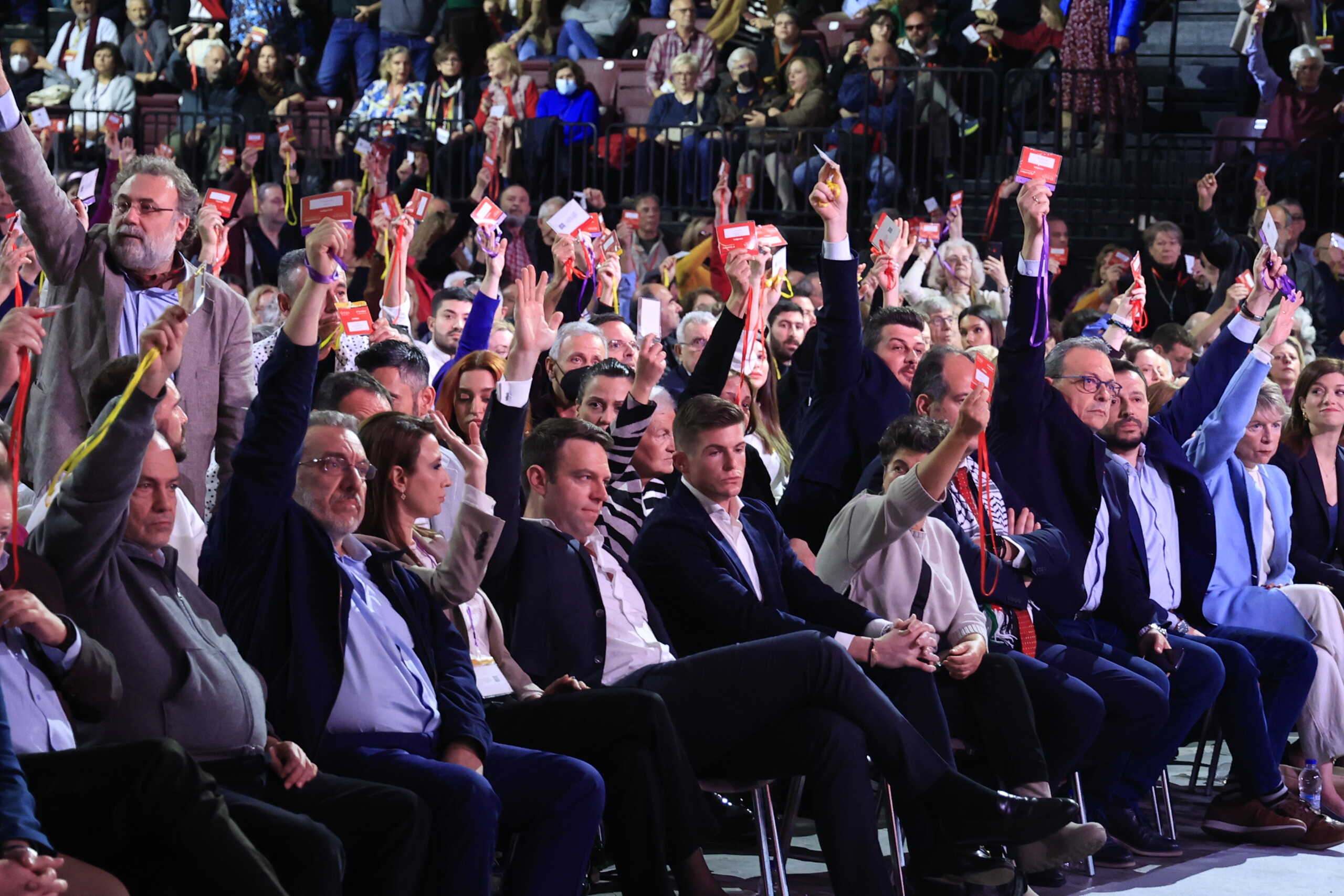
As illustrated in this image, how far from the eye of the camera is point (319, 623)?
146 inches

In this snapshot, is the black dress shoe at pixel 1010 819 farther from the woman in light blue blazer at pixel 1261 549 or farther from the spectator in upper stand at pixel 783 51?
the spectator in upper stand at pixel 783 51

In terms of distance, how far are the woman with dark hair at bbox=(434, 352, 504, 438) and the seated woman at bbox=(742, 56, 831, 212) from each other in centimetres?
570

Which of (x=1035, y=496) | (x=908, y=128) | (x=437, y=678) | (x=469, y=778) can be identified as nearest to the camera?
(x=469, y=778)

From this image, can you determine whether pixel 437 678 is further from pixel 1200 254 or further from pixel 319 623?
pixel 1200 254

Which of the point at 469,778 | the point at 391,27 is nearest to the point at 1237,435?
the point at 469,778

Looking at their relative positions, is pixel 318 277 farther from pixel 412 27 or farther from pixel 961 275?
pixel 412 27

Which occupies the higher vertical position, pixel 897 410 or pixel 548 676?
pixel 897 410

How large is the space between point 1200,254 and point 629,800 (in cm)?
692

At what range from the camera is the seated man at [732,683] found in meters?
4.26

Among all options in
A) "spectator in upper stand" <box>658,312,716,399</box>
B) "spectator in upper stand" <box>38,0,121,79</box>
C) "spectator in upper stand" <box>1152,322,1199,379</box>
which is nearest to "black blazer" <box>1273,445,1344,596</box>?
"spectator in upper stand" <box>1152,322,1199,379</box>

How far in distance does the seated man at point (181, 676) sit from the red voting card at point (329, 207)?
3.66ft

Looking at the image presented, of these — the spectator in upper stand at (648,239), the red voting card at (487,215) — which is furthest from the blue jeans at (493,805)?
→ the spectator in upper stand at (648,239)

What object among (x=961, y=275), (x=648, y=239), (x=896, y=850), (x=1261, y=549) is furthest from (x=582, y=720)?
(x=648, y=239)

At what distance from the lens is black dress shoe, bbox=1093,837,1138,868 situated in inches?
207
